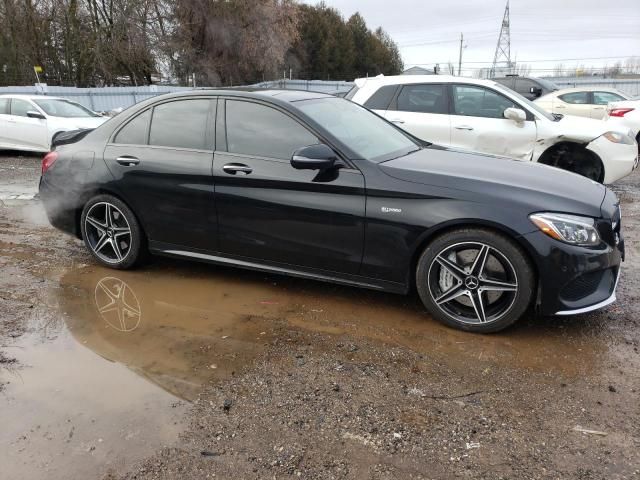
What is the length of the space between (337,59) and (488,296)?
58.0m

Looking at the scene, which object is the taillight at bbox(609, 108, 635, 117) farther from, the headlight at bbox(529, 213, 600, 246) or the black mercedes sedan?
the headlight at bbox(529, 213, 600, 246)

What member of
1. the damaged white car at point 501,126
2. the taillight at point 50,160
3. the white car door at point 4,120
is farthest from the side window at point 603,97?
the white car door at point 4,120

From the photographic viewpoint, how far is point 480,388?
2900mm

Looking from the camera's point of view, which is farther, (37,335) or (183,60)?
(183,60)

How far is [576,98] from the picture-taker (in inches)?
515

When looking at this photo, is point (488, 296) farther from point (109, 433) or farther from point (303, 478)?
point (109, 433)

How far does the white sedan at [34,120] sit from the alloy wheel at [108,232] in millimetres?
7578

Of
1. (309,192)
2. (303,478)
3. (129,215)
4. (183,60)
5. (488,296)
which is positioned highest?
(183,60)

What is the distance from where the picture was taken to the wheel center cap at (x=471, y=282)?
3422mm

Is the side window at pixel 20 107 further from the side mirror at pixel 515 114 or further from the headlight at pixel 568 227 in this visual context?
Result: the headlight at pixel 568 227

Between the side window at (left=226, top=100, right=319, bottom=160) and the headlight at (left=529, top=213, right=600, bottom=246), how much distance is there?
1650mm

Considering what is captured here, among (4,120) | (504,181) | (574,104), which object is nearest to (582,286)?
(504,181)

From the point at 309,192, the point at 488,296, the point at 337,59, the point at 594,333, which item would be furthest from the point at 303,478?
the point at 337,59

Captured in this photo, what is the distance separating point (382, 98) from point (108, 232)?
14.7 feet
